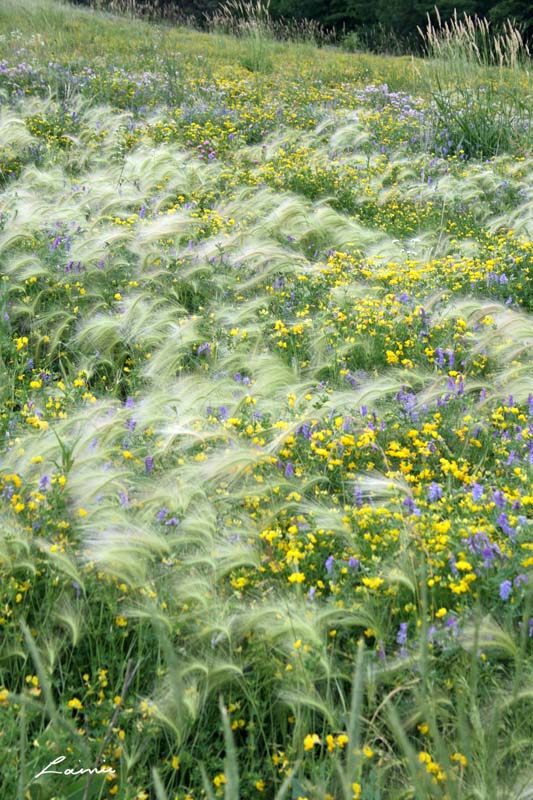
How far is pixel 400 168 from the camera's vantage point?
7.42 meters

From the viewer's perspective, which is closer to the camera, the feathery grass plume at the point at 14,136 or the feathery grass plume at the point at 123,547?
the feathery grass plume at the point at 123,547

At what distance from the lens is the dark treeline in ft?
67.0

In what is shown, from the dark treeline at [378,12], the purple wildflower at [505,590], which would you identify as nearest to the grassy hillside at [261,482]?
the purple wildflower at [505,590]

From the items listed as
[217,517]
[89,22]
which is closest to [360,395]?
[217,517]

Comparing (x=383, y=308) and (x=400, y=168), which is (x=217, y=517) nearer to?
(x=383, y=308)

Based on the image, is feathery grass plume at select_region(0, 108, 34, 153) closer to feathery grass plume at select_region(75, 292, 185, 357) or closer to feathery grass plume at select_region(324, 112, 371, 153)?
feathery grass plume at select_region(324, 112, 371, 153)

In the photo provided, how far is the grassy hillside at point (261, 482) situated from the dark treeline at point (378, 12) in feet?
45.8

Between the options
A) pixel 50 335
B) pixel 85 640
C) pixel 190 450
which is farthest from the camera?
pixel 50 335

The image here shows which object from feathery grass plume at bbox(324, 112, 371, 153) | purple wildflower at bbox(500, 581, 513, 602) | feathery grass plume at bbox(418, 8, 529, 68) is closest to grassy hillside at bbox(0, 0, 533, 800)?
purple wildflower at bbox(500, 581, 513, 602)

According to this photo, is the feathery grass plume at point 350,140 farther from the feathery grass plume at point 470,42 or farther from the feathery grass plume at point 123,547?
the feathery grass plume at point 123,547

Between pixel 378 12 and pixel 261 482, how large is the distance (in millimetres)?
26713

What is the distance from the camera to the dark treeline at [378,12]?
20.4 meters

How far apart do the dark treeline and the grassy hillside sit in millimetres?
13947

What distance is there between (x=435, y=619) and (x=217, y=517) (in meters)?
0.81
